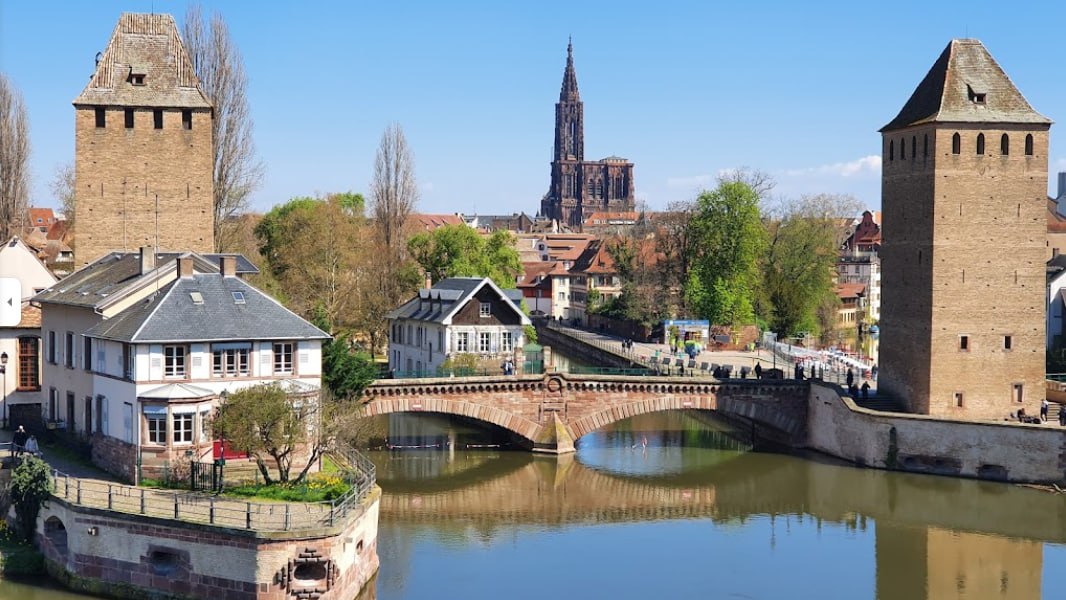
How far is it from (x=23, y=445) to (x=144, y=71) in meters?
18.3

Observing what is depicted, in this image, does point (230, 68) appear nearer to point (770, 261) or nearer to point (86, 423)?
point (86, 423)

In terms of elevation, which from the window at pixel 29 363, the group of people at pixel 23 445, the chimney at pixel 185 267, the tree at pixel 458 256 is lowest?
the group of people at pixel 23 445

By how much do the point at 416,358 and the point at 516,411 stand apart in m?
14.5

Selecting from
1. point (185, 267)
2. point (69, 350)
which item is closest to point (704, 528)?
point (185, 267)

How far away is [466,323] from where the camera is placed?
6081cm

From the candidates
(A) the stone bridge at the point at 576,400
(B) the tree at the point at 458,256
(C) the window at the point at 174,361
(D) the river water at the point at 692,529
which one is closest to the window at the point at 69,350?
(C) the window at the point at 174,361

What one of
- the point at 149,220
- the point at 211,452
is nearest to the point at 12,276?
the point at 149,220

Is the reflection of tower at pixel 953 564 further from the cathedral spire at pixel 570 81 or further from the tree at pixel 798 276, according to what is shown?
the cathedral spire at pixel 570 81

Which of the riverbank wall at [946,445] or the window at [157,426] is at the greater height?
the window at [157,426]

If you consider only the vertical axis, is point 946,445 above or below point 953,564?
above

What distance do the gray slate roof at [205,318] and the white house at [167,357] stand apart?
0.04 meters

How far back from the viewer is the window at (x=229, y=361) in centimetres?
3528

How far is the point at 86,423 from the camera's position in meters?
38.1

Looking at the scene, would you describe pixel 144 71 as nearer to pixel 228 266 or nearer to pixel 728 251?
pixel 228 266
